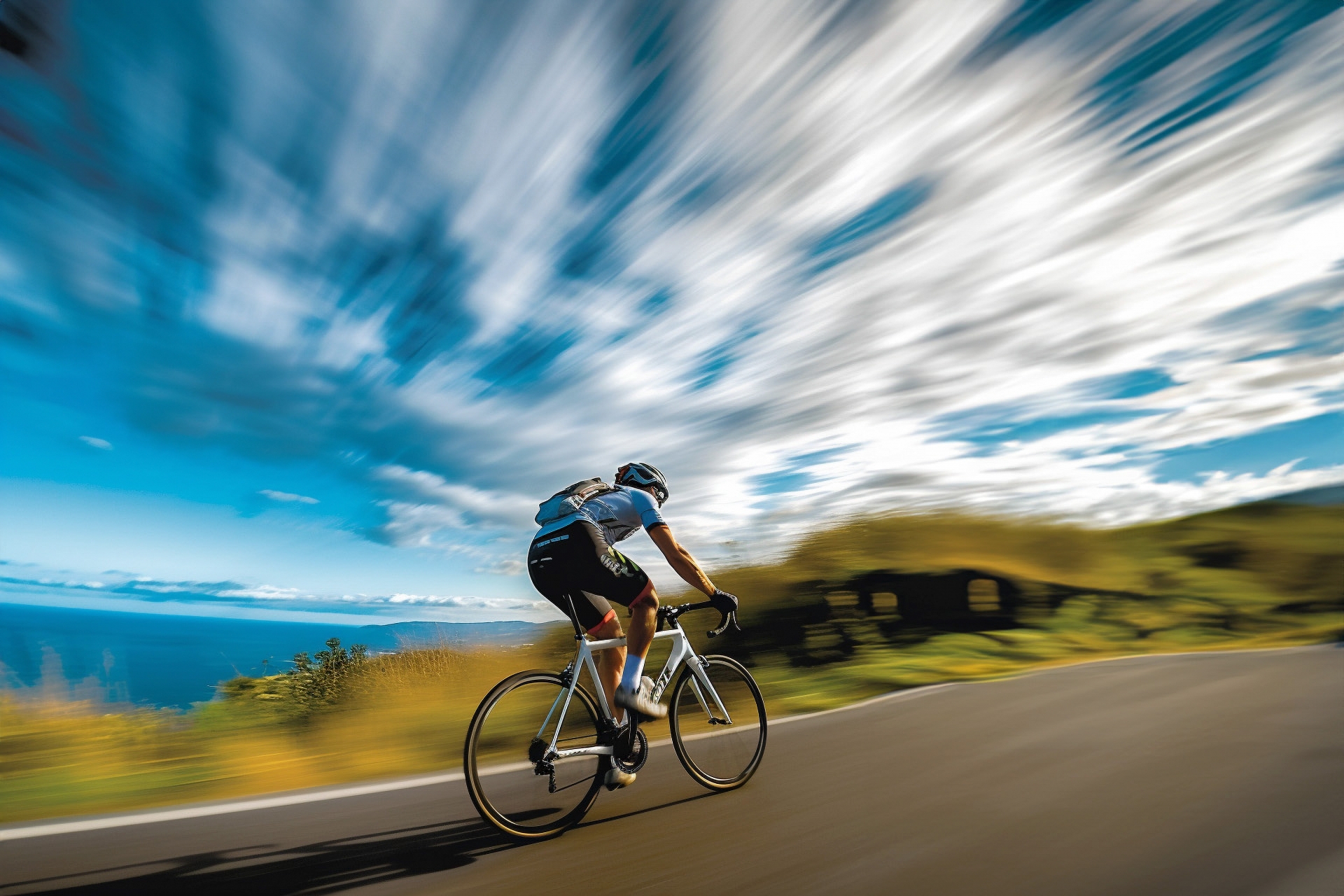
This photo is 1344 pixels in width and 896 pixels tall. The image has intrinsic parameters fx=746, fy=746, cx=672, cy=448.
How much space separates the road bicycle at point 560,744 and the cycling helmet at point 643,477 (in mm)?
706

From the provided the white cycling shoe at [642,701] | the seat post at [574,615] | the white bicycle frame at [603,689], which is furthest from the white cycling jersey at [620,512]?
the white cycling shoe at [642,701]

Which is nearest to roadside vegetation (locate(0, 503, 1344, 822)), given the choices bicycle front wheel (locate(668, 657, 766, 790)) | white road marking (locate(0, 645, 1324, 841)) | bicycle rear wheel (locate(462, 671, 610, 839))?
white road marking (locate(0, 645, 1324, 841))

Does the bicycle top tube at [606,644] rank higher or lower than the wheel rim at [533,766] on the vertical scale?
higher

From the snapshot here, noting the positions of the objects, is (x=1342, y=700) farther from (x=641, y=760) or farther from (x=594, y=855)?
(x=594, y=855)

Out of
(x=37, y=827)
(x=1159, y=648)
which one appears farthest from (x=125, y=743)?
(x=1159, y=648)

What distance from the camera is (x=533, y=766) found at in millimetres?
3783

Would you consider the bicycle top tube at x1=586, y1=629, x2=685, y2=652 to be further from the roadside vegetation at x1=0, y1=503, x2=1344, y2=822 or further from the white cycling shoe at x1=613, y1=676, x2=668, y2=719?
the roadside vegetation at x1=0, y1=503, x2=1344, y2=822

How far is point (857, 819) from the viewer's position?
11.9 feet

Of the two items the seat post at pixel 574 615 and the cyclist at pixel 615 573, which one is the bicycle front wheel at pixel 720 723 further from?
the seat post at pixel 574 615

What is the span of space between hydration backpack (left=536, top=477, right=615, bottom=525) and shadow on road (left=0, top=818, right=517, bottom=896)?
1.60m

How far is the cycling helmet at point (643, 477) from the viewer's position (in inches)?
165

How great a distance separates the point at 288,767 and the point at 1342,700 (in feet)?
26.2

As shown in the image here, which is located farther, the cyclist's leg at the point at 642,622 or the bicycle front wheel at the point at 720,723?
the bicycle front wheel at the point at 720,723

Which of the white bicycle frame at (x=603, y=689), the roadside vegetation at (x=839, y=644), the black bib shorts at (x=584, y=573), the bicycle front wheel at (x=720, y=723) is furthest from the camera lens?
the roadside vegetation at (x=839, y=644)
